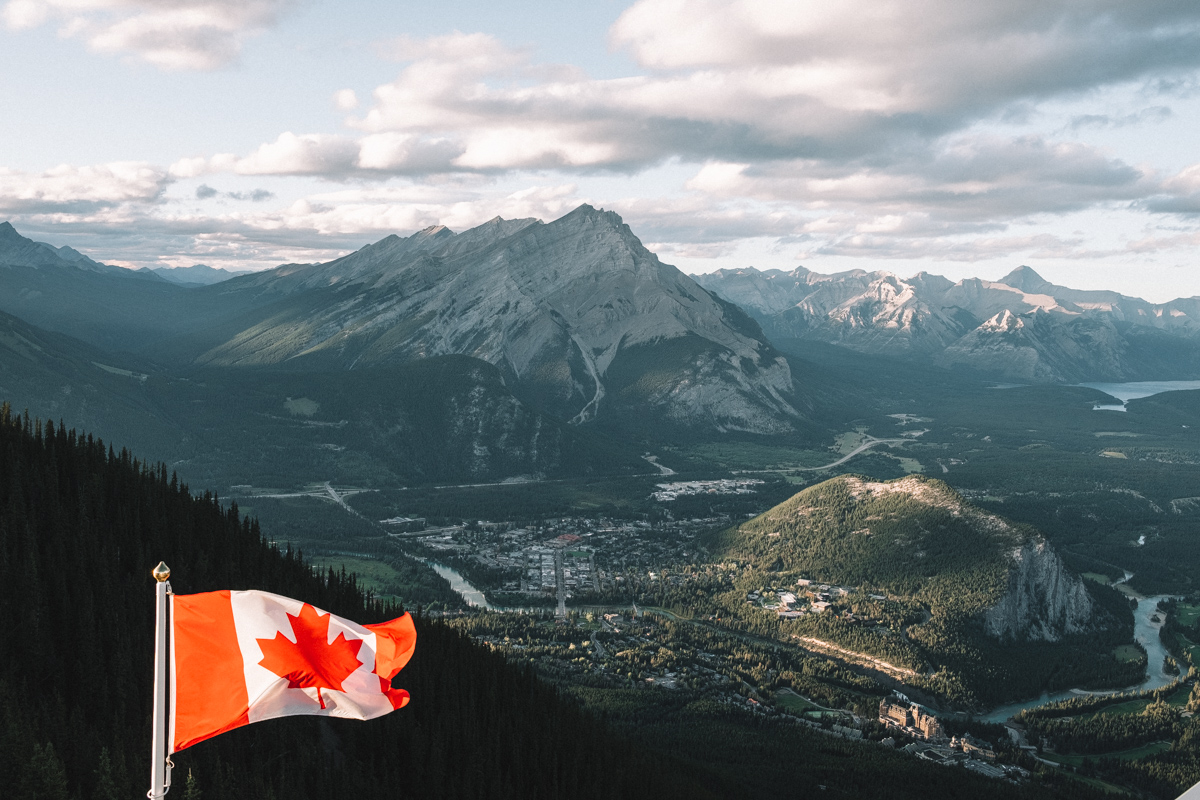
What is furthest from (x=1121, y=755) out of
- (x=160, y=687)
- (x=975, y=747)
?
(x=160, y=687)

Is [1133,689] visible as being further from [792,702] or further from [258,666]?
[258,666]

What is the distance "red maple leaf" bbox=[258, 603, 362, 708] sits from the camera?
111ft

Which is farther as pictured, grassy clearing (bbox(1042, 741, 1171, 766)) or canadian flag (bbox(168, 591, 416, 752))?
grassy clearing (bbox(1042, 741, 1171, 766))

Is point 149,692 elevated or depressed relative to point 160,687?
depressed

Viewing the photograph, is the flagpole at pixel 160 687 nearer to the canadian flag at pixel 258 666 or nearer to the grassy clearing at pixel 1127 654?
the canadian flag at pixel 258 666

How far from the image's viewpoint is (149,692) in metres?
74.4

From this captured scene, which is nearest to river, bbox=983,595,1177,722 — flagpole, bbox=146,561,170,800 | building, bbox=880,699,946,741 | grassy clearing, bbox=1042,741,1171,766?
grassy clearing, bbox=1042,741,1171,766

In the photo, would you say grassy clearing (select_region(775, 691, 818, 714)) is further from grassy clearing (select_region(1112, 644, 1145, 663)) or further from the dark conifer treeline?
grassy clearing (select_region(1112, 644, 1145, 663))

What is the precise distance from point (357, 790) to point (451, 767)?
46.6 feet

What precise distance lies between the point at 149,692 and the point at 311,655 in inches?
1906

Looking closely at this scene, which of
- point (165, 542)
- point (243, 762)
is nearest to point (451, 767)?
point (243, 762)

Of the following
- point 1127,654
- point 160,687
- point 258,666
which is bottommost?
point 1127,654

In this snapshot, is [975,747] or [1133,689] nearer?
[975,747]

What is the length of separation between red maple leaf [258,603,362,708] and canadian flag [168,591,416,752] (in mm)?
35
